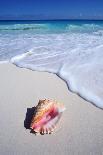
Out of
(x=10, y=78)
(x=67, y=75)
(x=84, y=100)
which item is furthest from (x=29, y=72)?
(x=84, y=100)

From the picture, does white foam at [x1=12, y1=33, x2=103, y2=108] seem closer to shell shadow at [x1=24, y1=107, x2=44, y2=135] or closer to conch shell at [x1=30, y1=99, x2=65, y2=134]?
conch shell at [x1=30, y1=99, x2=65, y2=134]

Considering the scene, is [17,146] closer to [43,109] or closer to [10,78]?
[43,109]

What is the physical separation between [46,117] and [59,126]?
6.1 inches

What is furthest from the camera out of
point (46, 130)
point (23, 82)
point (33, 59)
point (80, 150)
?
point (33, 59)

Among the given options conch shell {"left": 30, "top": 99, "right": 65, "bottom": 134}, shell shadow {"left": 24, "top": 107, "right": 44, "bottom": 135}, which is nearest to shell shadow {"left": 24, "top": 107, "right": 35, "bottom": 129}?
shell shadow {"left": 24, "top": 107, "right": 44, "bottom": 135}

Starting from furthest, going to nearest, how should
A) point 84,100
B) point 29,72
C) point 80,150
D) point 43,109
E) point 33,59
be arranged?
1. point 33,59
2. point 29,72
3. point 84,100
4. point 43,109
5. point 80,150

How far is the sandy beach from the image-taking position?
82.4 inches

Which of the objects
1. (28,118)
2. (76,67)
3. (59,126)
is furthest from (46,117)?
(76,67)

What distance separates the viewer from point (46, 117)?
2385 millimetres

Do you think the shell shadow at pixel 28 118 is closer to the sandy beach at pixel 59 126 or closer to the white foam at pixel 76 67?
the sandy beach at pixel 59 126

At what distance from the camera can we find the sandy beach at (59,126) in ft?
6.87

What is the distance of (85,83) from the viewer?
3305 millimetres

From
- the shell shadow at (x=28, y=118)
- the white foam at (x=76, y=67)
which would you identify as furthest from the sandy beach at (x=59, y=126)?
the white foam at (x=76, y=67)

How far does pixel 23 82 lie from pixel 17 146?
5.03 ft
